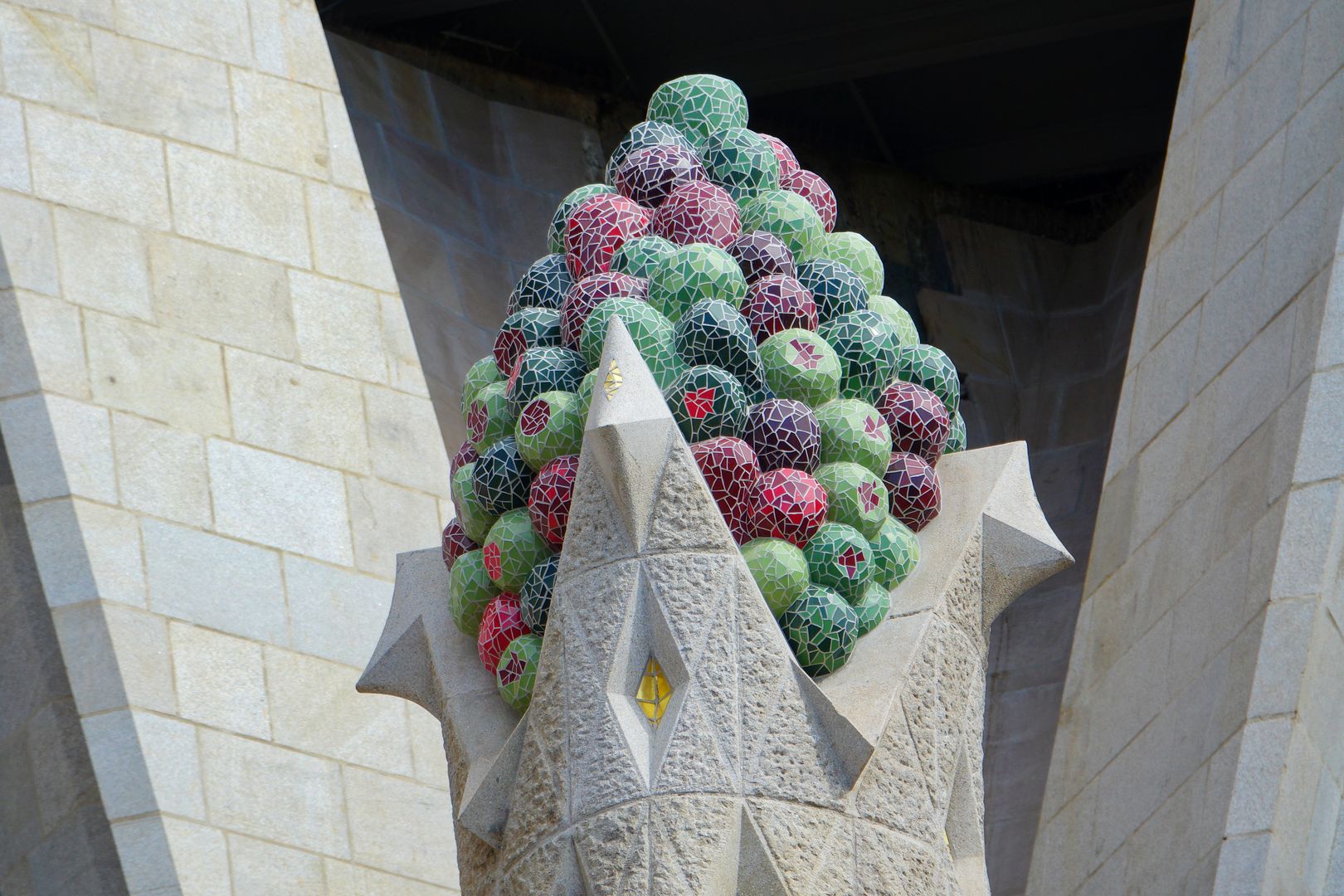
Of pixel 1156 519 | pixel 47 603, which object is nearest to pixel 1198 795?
pixel 1156 519

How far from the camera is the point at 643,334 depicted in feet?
18.0

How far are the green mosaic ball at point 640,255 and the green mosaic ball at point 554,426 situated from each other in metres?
0.36

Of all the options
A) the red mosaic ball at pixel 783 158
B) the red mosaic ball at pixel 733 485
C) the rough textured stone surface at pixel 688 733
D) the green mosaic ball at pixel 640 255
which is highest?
the red mosaic ball at pixel 783 158

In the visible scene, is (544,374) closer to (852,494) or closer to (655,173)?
(655,173)

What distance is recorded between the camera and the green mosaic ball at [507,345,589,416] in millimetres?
5586

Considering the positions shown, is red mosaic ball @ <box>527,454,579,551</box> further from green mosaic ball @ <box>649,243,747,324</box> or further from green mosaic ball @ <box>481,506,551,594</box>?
green mosaic ball @ <box>649,243,747,324</box>

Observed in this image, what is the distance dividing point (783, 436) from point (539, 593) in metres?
0.65

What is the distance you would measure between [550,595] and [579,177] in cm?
610

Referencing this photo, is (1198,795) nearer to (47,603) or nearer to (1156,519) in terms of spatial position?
(1156,519)

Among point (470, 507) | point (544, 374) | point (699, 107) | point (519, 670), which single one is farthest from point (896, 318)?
point (519, 670)

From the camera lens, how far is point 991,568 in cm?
577

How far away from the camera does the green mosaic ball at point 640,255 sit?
5.69 metres

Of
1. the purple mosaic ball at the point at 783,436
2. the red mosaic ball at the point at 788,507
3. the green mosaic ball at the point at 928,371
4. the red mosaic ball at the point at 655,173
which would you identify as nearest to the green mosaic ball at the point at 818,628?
the red mosaic ball at the point at 788,507

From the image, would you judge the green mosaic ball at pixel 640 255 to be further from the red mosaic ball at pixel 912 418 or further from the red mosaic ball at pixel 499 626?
the red mosaic ball at pixel 499 626
